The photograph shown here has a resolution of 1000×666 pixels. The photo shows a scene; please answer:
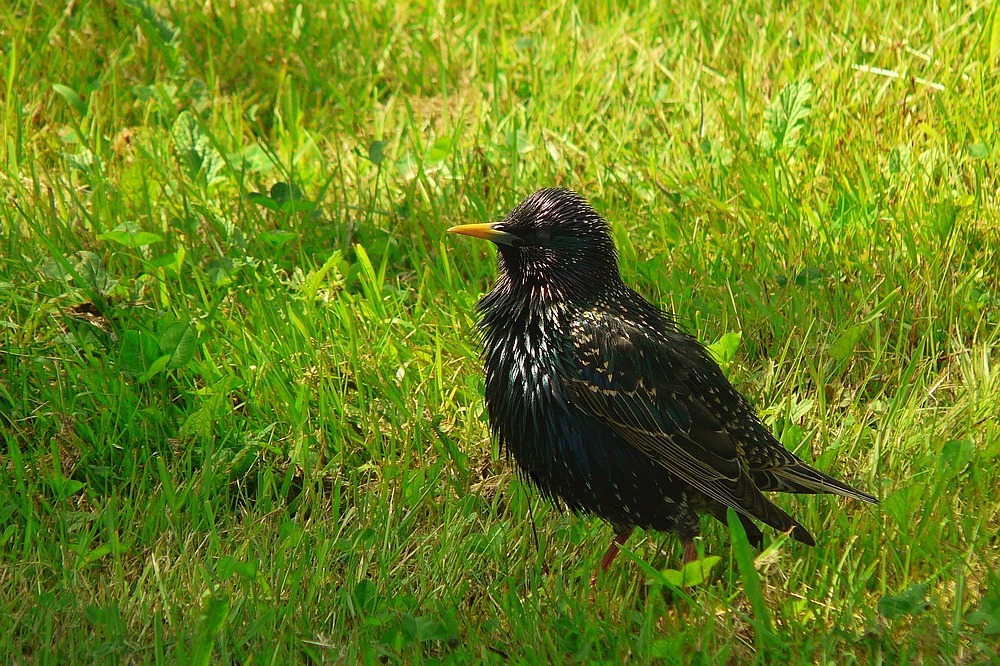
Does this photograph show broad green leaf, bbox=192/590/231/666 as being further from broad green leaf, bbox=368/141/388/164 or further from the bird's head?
broad green leaf, bbox=368/141/388/164

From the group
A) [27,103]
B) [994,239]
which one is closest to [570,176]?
[994,239]

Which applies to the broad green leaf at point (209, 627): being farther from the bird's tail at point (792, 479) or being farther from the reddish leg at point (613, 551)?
the bird's tail at point (792, 479)

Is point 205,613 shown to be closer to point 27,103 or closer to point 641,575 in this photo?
point 641,575

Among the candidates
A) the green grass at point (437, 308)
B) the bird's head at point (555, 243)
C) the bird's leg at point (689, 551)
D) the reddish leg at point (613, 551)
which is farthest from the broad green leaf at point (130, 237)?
the bird's leg at point (689, 551)

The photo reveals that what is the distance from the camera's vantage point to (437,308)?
4586 millimetres

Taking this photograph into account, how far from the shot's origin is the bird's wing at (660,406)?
361 cm

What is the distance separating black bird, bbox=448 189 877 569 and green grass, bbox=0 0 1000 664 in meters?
0.22

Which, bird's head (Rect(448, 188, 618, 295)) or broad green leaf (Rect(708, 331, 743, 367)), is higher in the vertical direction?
bird's head (Rect(448, 188, 618, 295))

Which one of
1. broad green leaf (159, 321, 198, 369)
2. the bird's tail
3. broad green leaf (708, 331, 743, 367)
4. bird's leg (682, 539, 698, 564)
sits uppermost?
broad green leaf (159, 321, 198, 369)

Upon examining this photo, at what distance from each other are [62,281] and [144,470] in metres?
1.01

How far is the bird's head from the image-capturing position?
382 cm

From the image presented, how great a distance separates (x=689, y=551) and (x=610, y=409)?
20.7 inches

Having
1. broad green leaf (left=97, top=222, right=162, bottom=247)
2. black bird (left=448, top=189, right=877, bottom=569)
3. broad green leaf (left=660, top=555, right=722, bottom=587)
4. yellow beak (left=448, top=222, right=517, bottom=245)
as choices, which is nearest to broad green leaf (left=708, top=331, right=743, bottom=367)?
black bird (left=448, top=189, right=877, bottom=569)

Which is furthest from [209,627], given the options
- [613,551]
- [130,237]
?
[130,237]
